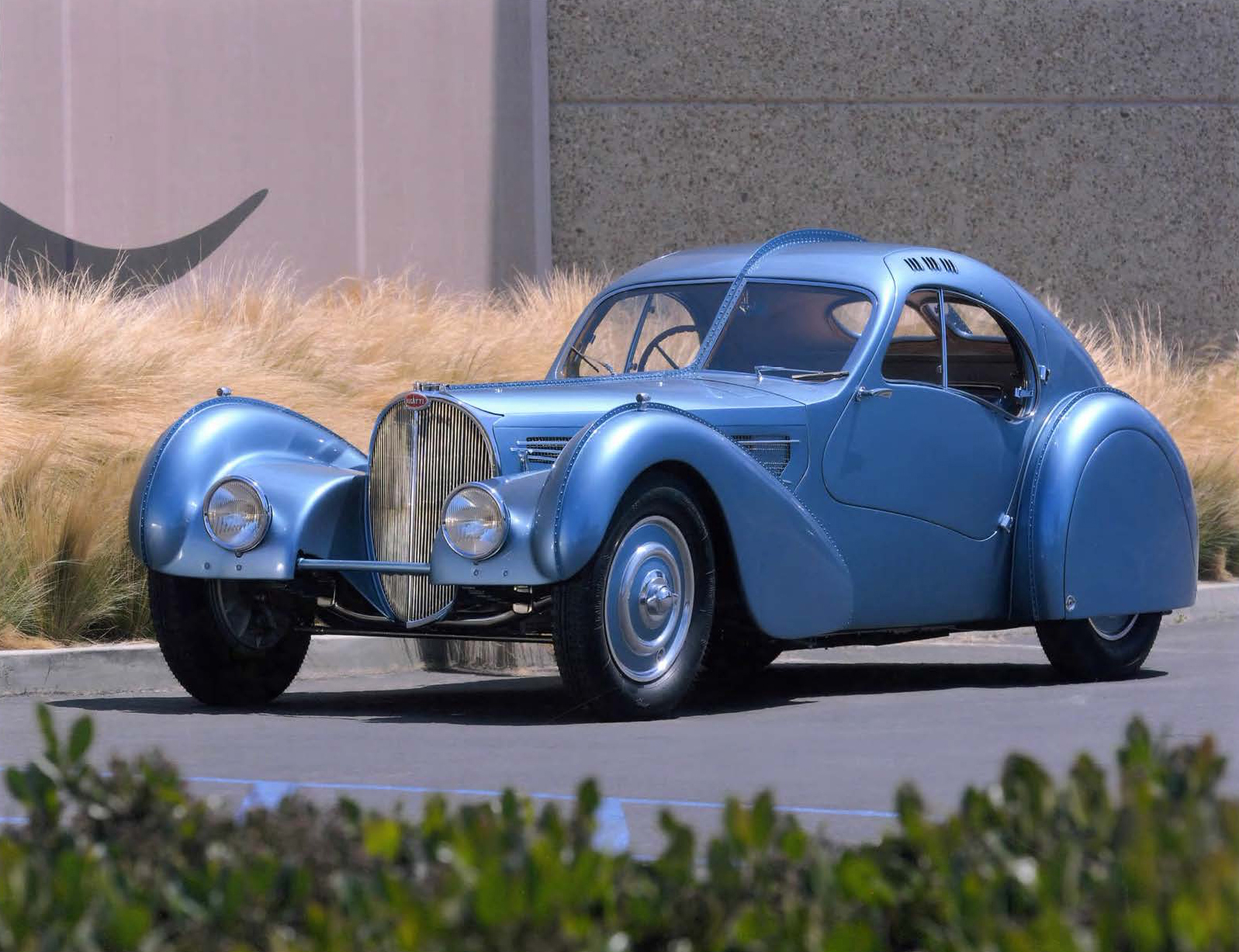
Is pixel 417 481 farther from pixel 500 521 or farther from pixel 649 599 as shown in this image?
pixel 649 599

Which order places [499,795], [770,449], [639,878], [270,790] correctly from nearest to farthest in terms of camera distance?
1. [639,878]
2. [499,795]
3. [270,790]
4. [770,449]

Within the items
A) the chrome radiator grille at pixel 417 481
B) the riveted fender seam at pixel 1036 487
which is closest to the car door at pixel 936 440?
the riveted fender seam at pixel 1036 487

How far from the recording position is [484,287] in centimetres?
1852

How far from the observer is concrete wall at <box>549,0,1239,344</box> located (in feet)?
64.0

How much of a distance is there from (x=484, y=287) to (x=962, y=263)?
10.1m

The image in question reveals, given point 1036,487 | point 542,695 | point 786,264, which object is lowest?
point 542,695

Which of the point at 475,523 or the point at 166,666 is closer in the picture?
the point at 475,523

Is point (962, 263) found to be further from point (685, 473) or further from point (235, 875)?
point (235, 875)

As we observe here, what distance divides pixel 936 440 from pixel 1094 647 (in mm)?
1210

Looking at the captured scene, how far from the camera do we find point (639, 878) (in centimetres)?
279

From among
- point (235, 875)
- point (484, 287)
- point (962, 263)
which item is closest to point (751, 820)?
point (235, 875)

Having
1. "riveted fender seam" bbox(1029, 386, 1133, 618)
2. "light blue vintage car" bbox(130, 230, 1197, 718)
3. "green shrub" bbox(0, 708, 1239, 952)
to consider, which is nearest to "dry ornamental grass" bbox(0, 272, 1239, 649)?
"light blue vintage car" bbox(130, 230, 1197, 718)

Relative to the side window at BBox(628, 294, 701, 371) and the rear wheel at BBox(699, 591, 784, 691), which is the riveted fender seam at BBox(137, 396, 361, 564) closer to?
the side window at BBox(628, 294, 701, 371)

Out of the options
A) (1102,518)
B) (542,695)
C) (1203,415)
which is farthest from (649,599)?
(1203,415)
